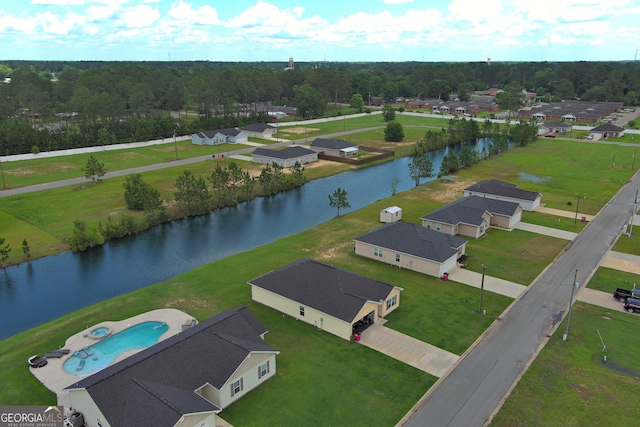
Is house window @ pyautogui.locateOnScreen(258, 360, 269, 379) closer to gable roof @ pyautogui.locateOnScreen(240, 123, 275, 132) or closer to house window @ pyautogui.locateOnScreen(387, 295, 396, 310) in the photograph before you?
house window @ pyautogui.locateOnScreen(387, 295, 396, 310)

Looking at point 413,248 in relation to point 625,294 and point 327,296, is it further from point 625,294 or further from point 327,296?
point 625,294

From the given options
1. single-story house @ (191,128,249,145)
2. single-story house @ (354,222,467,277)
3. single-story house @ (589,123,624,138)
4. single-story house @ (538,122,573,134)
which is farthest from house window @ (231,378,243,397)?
single-story house @ (538,122,573,134)

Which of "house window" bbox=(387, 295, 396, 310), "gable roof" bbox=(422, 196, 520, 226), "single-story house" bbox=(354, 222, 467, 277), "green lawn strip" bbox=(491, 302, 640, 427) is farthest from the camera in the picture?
"gable roof" bbox=(422, 196, 520, 226)

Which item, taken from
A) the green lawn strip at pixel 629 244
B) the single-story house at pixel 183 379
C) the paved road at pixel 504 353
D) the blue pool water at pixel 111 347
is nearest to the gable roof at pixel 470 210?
the paved road at pixel 504 353

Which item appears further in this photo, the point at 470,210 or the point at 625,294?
the point at 470,210

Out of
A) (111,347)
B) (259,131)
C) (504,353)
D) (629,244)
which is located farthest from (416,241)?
(259,131)

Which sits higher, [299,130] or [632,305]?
[299,130]

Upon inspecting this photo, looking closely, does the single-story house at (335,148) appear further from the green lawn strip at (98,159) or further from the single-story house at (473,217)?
the single-story house at (473,217)
